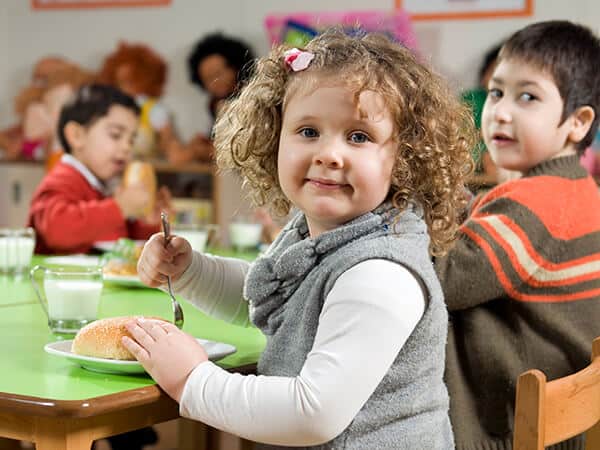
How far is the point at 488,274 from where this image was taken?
1.43m

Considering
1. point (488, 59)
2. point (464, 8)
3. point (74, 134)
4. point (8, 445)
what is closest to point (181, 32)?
point (464, 8)

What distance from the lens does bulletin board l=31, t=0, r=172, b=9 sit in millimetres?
4816

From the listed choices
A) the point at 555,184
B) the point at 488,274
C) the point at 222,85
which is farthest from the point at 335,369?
the point at 222,85

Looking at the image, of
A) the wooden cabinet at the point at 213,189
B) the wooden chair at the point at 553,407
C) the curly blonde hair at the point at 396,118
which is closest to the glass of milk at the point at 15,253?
the curly blonde hair at the point at 396,118

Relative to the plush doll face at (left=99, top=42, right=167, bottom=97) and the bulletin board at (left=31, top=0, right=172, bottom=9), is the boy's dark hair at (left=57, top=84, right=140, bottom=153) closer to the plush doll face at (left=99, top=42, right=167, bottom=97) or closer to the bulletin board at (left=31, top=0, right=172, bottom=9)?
the plush doll face at (left=99, top=42, right=167, bottom=97)

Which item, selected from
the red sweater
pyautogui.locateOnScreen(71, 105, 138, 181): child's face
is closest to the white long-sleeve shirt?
the red sweater

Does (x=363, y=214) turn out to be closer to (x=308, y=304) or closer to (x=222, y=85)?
(x=308, y=304)

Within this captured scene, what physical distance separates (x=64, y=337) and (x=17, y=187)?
147 inches

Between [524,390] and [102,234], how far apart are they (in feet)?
5.70

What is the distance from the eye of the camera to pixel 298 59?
120cm

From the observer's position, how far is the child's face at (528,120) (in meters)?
1.62

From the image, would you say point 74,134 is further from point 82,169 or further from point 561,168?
point 561,168

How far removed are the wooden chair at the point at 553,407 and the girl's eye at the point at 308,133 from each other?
0.36 metres

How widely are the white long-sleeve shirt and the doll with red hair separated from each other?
3.52 meters
